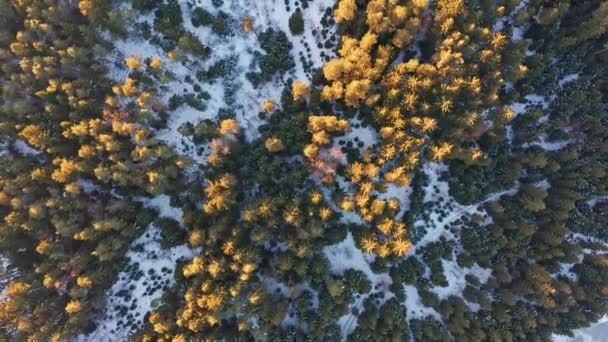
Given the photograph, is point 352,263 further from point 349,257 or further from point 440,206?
point 440,206

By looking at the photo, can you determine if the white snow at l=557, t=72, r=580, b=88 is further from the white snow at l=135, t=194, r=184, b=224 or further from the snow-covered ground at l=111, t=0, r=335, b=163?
the white snow at l=135, t=194, r=184, b=224

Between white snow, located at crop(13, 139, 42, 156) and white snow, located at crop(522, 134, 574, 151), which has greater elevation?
white snow, located at crop(13, 139, 42, 156)

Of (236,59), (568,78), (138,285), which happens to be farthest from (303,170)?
(568,78)

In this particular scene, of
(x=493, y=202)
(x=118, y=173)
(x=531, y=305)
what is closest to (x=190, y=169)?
(x=118, y=173)

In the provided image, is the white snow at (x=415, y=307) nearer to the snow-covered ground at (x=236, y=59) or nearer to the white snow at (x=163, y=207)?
the snow-covered ground at (x=236, y=59)

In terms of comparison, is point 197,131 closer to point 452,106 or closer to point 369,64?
point 369,64

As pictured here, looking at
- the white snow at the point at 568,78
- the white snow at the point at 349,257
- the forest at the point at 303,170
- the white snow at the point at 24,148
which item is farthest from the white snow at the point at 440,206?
the white snow at the point at 24,148

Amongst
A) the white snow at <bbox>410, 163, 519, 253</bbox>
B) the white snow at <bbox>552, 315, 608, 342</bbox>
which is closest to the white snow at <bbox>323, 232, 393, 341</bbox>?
the white snow at <bbox>410, 163, 519, 253</bbox>
